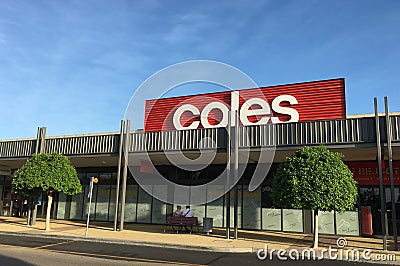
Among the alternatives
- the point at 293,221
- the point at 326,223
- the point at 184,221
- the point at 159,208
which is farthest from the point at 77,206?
the point at 326,223

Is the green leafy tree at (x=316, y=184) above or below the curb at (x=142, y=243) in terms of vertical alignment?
above

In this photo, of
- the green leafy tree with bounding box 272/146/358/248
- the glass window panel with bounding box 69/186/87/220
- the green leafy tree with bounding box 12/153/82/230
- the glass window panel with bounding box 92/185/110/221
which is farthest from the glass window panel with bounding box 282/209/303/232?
the glass window panel with bounding box 69/186/87/220

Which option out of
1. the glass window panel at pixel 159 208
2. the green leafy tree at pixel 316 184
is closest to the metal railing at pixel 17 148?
the glass window panel at pixel 159 208

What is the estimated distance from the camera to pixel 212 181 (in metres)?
23.0

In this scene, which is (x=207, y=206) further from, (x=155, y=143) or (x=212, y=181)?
(x=155, y=143)

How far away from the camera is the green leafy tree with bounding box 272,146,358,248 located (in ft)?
46.3

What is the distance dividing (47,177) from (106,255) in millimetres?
8388

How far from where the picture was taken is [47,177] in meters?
19.0

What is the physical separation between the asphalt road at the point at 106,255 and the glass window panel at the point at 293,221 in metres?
8.66

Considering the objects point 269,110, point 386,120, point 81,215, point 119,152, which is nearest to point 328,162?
point 386,120

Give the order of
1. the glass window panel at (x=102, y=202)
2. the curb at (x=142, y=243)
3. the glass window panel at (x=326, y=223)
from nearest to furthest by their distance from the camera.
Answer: the curb at (x=142, y=243) → the glass window panel at (x=326, y=223) → the glass window panel at (x=102, y=202)

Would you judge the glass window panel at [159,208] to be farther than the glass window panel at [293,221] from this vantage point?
Yes

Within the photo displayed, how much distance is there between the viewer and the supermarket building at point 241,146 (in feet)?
55.2

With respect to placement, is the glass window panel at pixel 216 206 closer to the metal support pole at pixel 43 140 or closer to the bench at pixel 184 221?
the bench at pixel 184 221
